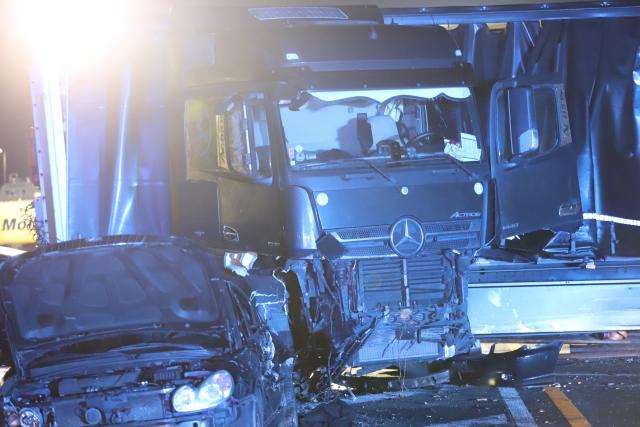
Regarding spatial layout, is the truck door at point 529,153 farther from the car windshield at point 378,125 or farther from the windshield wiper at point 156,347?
the windshield wiper at point 156,347

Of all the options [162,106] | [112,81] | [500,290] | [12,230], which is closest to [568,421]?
[500,290]

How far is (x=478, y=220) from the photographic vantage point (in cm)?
749

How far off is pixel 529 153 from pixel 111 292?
4376mm

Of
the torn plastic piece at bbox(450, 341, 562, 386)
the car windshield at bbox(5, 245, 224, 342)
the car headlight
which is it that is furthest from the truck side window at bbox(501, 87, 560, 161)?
the car headlight

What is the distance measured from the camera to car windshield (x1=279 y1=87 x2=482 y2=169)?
7316mm

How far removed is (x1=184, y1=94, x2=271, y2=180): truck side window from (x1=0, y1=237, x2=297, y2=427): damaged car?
5.10 ft

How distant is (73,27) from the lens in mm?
8211

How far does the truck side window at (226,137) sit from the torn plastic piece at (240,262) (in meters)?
0.83

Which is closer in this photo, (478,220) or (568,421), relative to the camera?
(568,421)

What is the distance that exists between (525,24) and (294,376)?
4.66m

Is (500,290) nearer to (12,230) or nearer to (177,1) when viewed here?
(177,1)

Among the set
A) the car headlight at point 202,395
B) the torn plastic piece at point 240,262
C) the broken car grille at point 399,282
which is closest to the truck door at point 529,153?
the broken car grille at point 399,282

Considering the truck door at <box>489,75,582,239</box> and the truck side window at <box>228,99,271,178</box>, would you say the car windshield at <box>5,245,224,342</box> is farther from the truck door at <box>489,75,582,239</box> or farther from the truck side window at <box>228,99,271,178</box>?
the truck door at <box>489,75,582,239</box>

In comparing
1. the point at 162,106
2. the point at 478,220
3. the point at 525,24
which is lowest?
the point at 478,220
